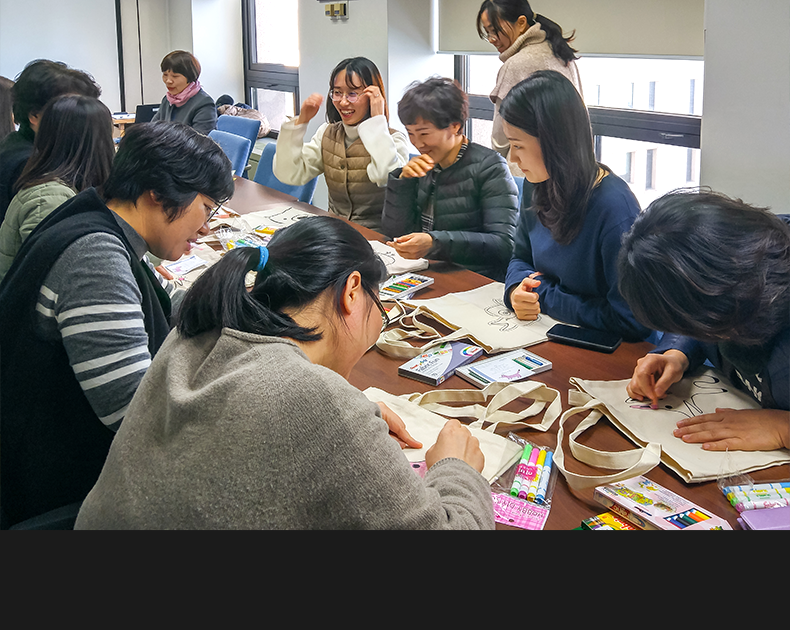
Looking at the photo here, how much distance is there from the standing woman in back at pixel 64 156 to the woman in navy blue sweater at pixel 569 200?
2.92 ft

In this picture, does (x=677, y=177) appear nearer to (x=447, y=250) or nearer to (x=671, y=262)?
(x=447, y=250)

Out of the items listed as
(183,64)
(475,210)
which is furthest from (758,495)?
(183,64)

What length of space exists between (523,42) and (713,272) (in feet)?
6.48

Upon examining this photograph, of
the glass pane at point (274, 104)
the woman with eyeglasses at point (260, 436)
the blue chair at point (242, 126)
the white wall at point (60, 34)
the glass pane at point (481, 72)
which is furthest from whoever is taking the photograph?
the glass pane at point (274, 104)

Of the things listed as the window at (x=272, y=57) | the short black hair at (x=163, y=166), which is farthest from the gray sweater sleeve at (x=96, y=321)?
the window at (x=272, y=57)

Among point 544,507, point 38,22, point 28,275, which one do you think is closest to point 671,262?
point 544,507

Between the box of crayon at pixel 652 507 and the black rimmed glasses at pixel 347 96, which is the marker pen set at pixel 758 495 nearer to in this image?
the box of crayon at pixel 652 507

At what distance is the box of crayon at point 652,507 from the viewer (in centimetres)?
84

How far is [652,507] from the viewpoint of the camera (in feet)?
2.85

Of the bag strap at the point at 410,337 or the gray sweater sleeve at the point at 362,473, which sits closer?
the gray sweater sleeve at the point at 362,473

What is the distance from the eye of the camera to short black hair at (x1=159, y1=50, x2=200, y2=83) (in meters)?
2.96

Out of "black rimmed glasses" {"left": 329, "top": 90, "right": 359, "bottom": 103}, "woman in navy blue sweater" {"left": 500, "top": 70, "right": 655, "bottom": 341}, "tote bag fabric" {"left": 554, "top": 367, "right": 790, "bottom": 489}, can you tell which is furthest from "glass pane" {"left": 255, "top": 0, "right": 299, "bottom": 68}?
"tote bag fabric" {"left": 554, "top": 367, "right": 790, "bottom": 489}

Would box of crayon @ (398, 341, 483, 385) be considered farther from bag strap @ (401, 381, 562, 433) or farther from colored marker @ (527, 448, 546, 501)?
colored marker @ (527, 448, 546, 501)

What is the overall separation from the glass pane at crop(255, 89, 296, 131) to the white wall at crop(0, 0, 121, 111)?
4.42 feet
